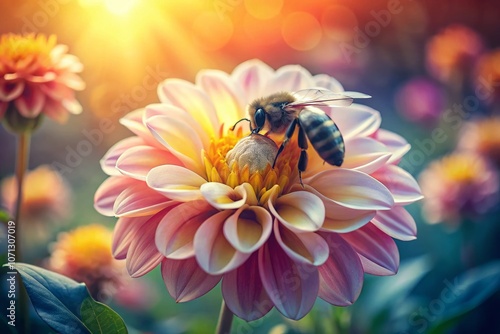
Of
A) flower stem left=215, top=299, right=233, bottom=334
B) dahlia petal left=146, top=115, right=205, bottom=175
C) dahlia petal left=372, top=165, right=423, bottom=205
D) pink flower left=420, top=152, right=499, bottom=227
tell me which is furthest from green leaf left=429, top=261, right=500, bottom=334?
dahlia petal left=146, top=115, right=205, bottom=175

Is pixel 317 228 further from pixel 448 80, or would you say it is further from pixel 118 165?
pixel 448 80

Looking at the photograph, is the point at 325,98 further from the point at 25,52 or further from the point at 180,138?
the point at 25,52

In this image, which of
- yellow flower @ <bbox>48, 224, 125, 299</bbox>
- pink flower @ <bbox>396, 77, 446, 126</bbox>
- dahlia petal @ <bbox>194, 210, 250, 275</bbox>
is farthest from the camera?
pink flower @ <bbox>396, 77, 446, 126</bbox>

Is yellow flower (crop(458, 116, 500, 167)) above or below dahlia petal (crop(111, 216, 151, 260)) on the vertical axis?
above

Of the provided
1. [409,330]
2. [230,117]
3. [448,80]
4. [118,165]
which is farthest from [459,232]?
[118,165]

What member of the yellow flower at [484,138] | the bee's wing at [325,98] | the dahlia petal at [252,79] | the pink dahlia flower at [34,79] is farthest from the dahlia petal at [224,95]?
the yellow flower at [484,138]

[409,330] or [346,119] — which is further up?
[346,119]

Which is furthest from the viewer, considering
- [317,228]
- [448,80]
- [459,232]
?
[448,80]

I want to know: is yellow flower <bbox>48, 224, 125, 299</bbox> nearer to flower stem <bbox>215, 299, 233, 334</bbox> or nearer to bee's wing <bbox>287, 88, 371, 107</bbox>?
flower stem <bbox>215, 299, 233, 334</bbox>
